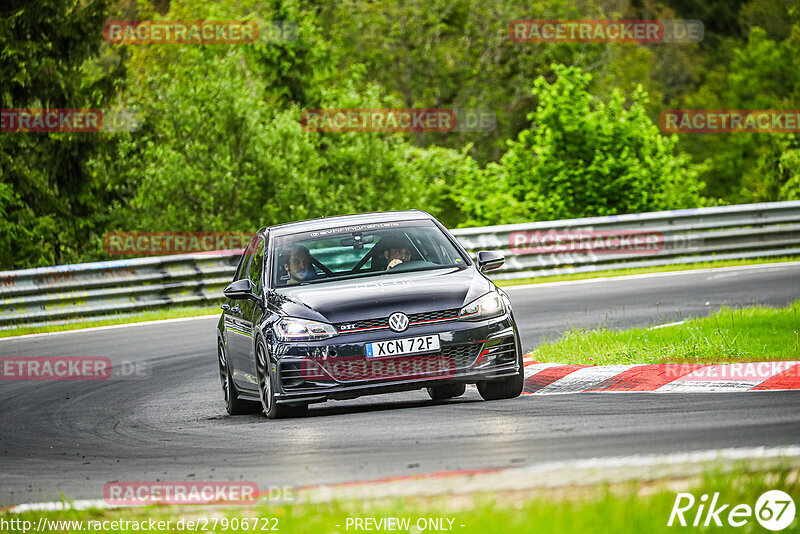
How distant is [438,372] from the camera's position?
924 cm

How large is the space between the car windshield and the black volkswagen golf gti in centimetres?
1

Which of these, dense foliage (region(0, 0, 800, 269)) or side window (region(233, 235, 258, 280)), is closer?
side window (region(233, 235, 258, 280))

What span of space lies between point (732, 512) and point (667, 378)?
5014 mm

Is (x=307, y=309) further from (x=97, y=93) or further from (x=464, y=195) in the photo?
(x=97, y=93)

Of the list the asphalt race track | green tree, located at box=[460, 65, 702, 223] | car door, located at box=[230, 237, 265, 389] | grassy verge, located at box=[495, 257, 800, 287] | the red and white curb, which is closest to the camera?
the asphalt race track

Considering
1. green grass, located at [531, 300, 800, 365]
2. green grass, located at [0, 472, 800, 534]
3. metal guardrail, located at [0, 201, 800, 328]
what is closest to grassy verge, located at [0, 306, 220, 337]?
metal guardrail, located at [0, 201, 800, 328]

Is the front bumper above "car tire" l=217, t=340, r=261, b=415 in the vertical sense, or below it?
above

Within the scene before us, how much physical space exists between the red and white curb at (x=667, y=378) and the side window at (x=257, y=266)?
2.29m

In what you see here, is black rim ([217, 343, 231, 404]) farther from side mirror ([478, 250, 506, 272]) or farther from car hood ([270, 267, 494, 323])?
side mirror ([478, 250, 506, 272])

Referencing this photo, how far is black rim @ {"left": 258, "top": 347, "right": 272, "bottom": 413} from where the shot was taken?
31.7ft

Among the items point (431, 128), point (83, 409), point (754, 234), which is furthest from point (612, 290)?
point (431, 128)

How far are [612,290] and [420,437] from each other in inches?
459

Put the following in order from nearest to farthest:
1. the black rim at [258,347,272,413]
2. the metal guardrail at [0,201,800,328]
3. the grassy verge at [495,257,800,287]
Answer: the black rim at [258,347,272,413]
the metal guardrail at [0,201,800,328]
the grassy verge at [495,257,800,287]

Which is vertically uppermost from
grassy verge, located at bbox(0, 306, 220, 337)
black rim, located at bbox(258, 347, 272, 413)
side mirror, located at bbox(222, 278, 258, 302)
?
side mirror, located at bbox(222, 278, 258, 302)
